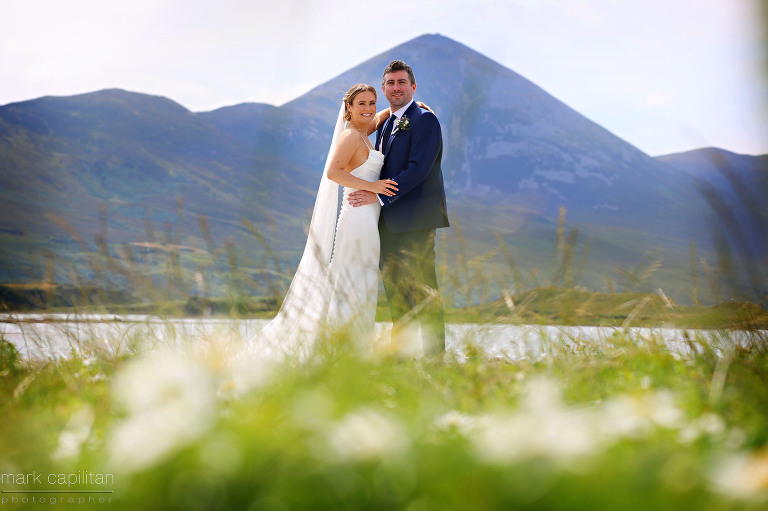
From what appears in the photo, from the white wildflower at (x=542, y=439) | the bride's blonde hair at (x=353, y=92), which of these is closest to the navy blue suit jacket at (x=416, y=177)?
the bride's blonde hair at (x=353, y=92)

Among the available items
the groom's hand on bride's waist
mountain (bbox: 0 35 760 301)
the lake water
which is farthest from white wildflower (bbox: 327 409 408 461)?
mountain (bbox: 0 35 760 301)

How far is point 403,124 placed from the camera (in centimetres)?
441

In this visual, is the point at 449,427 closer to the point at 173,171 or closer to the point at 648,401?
the point at 648,401

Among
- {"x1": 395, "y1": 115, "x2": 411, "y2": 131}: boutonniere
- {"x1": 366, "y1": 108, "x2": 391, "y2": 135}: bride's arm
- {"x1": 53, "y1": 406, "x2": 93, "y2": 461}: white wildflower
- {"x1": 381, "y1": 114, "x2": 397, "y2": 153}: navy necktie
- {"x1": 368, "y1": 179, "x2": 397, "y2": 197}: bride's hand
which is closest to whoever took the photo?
{"x1": 53, "y1": 406, "x2": 93, "y2": 461}: white wildflower

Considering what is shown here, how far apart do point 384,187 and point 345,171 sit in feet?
1.06

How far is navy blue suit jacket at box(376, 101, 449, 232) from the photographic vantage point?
4328 mm

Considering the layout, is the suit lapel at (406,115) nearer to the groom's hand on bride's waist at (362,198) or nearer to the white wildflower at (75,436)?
the groom's hand on bride's waist at (362,198)

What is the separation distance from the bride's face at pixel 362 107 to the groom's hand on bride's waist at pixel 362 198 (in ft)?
1.75

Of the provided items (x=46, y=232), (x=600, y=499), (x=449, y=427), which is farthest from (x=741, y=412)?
(x=46, y=232)

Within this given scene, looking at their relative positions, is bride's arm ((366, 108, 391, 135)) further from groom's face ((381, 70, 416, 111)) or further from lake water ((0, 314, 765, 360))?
lake water ((0, 314, 765, 360))

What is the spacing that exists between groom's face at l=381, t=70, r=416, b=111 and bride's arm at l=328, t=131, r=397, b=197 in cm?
41

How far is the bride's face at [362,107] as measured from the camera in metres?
4.47

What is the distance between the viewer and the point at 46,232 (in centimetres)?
8612

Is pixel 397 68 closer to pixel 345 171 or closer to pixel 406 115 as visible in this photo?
pixel 406 115
